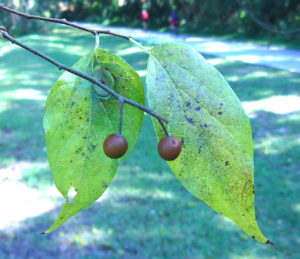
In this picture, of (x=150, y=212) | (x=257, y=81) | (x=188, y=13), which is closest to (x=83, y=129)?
(x=150, y=212)

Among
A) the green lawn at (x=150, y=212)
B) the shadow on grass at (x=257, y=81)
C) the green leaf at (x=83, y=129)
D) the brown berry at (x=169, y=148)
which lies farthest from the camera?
the shadow on grass at (x=257, y=81)

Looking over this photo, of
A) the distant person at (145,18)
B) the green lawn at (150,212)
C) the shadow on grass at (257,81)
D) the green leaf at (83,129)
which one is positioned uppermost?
the green leaf at (83,129)

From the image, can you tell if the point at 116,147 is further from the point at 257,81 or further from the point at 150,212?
the point at 257,81

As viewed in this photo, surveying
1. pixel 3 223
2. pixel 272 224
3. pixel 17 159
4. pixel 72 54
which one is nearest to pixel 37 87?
pixel 72 54

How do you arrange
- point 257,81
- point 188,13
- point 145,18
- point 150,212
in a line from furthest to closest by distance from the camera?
point 145,18 → point 188,13 → point 257,81 → point 150,212

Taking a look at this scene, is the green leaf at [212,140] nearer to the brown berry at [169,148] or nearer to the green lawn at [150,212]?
the brown berry at [169,148]

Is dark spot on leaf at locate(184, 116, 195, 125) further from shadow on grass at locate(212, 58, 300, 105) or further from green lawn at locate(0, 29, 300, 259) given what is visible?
shadow on grass at locate(212, 58, 300, 105)

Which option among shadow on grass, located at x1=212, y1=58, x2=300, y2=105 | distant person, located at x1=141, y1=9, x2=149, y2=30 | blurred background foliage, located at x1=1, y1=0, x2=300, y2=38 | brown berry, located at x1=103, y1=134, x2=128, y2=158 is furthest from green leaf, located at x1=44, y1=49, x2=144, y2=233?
distant person, located at x1=141, y1=9, x2=149, y2=30

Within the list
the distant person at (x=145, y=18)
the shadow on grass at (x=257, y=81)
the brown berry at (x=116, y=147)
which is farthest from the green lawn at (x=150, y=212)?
the distant person at (x=145, y=18)
